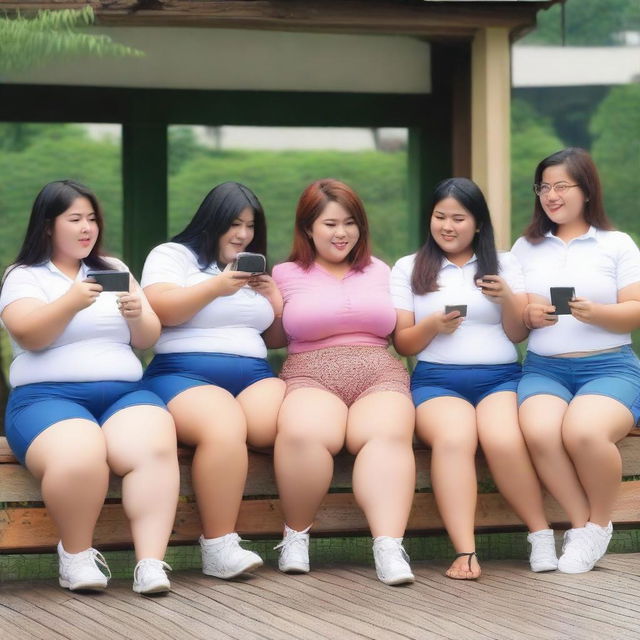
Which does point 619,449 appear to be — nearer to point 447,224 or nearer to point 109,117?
point 447,224

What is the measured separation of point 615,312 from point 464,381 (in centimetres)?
61

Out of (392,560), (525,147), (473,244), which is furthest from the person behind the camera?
(525,147)

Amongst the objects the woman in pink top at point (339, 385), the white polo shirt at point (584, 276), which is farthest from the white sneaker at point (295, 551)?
the white polo shirt at point (584, 276)

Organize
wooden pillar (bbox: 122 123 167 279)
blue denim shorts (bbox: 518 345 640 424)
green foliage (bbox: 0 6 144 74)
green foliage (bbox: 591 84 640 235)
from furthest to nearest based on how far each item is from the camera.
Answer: green foliage (bbox: 591 84 640 235) < wooden pillar (bbox: 122 123 167 279) < green foliage (bbox: 0 6 144 74) < blue denim shorts (bbox: 518 345 640 424)

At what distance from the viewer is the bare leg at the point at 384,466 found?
413 cm

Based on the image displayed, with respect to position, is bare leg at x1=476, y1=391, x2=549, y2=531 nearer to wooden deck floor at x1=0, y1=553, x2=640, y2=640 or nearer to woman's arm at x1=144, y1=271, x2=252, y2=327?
wooden deck floor at x1=0, y1=553, x2=640, y2=640

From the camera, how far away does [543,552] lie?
4.39m

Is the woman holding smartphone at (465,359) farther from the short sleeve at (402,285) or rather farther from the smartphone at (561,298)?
the smartphone at (561,298)

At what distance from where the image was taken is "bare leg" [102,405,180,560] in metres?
3.99

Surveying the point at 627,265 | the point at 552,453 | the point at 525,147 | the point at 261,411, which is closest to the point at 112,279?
the point at 261,411

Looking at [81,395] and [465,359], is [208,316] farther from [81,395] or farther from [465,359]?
[465,359]

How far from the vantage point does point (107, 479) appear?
13.1 ft

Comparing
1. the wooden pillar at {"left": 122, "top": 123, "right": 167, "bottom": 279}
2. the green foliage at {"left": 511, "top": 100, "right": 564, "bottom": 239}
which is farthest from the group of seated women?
the green foliage at {"left": 511, "top": 100, "right": 564, "bottom": 239}

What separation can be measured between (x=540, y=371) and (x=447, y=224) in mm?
660
